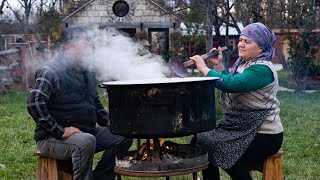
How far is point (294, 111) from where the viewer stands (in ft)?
31.7

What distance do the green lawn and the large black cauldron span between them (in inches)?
69.9

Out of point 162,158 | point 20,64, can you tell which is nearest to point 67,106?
point 162,158

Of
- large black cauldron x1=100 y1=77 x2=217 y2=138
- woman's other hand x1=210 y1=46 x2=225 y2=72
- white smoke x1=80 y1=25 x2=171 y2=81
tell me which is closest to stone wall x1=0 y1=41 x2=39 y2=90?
white smoke x1=80 y1=25 x2=171 y2=81

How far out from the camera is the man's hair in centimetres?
407

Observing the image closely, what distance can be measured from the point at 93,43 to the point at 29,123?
4.54m

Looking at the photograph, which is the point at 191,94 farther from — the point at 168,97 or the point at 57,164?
the point at 57,164

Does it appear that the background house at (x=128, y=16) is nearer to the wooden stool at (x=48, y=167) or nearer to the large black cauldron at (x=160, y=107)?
the wooden stool at (x=48, y=167)

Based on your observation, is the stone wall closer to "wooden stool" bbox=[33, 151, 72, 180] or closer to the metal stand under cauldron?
"wooden stool" bbox=[33, 151, 72, 180]

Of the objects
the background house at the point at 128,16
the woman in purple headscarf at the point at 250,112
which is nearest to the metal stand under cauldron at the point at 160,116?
the woman in purple headscarf at the point at 250,112

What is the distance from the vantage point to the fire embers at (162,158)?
3559mm

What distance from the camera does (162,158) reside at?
3664 mm

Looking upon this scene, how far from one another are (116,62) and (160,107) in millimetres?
1015

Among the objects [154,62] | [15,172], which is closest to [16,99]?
[15,172]

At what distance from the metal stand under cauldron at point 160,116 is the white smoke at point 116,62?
657 mm
